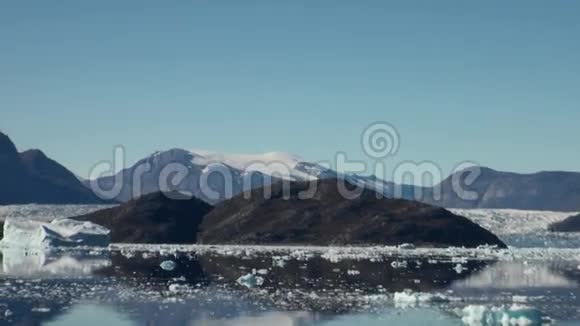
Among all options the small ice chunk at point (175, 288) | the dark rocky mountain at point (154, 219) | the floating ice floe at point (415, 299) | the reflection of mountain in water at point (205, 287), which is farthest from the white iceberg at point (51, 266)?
the dark rocky mountain at point (154, 219)

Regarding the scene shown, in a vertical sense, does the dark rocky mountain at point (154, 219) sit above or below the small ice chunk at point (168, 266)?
above

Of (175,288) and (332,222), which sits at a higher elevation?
(332,222)

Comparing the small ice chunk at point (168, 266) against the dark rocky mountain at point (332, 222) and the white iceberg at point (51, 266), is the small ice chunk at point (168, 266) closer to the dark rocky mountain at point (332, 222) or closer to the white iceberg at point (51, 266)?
the white iceberg at point (51, 266)

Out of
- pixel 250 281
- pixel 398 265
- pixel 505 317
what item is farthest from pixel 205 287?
pixel 398 265

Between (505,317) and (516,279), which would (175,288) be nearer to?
(505,317)

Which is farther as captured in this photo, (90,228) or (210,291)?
(90,228)

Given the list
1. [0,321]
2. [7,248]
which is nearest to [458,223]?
[7,248]

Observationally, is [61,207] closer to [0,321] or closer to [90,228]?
[90,228]
